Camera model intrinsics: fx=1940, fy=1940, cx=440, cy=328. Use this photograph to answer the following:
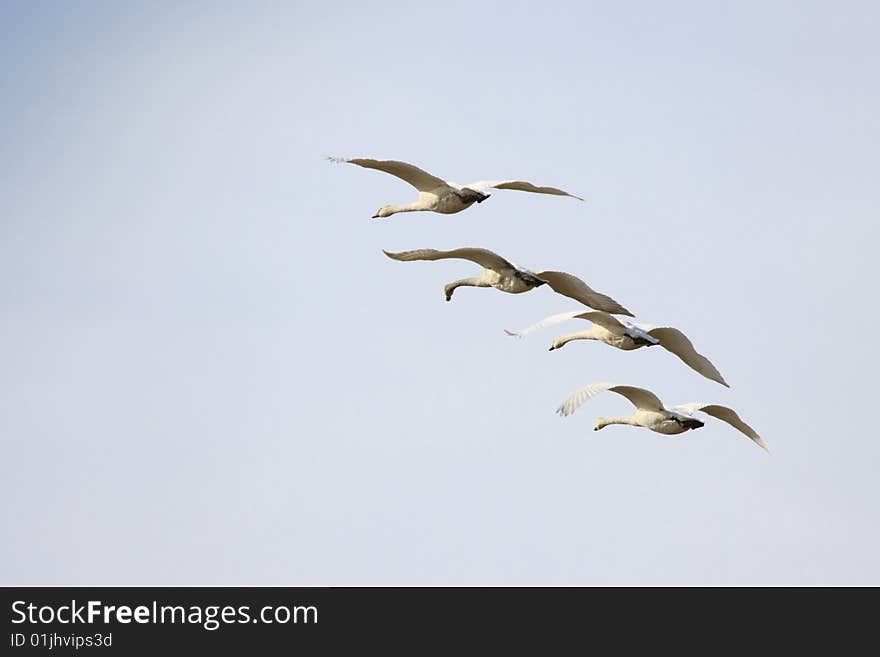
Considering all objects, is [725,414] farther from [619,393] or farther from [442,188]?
[442,188]

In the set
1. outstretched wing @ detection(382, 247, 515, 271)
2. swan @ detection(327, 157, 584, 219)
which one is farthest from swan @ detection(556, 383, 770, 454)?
swan @ detection(327, 157, 584, 219)

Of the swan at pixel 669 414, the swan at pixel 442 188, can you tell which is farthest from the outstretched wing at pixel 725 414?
the swan at pixel 442 188

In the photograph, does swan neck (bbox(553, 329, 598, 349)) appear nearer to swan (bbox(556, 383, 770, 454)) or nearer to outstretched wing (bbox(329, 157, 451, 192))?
swan (bbox(556, 383, 770, 454))

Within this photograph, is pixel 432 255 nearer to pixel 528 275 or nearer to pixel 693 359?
pixel 528 275

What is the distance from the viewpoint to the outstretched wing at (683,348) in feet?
168

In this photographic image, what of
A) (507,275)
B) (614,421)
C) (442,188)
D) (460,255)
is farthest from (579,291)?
(614,421)

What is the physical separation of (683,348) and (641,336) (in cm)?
116

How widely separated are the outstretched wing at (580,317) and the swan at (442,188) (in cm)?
422

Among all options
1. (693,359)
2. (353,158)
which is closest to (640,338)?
(693,359)

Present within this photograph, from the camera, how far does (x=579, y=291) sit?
49062mm

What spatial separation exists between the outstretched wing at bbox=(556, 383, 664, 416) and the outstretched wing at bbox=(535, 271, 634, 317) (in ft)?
9.28

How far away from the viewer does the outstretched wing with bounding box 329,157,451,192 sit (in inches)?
1875

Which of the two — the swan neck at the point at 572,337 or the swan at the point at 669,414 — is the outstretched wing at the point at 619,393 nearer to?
the swan at the point at 669,414

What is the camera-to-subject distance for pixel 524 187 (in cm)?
4897
